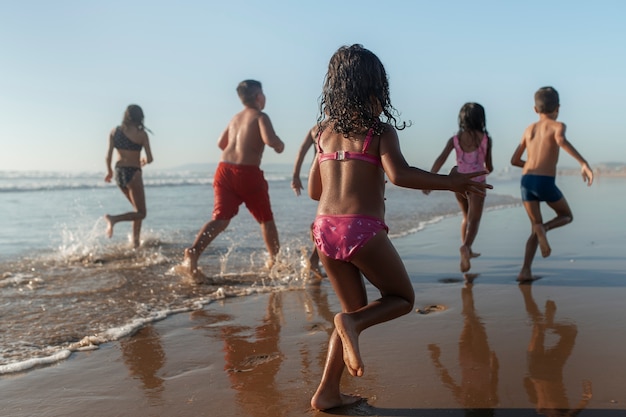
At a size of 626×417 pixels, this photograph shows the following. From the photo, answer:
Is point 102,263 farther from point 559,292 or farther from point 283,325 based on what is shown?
point 559,292

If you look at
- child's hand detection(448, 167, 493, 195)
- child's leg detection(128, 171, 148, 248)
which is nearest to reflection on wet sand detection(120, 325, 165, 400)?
child's hand detection(448, 167, 493, 195)

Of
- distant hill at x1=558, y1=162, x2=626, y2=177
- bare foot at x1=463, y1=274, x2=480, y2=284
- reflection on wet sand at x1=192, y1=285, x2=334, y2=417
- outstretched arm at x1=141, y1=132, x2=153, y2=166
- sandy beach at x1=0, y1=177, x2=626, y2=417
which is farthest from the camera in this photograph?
distant hill at x1=558, y1=162, x2=626, y2=177

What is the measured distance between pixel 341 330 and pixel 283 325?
185 centimetres

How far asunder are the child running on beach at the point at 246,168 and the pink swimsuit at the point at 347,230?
11.2ft

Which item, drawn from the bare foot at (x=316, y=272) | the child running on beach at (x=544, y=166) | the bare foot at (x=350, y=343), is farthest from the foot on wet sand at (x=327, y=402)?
the child running on beach at (x=544, y=166)

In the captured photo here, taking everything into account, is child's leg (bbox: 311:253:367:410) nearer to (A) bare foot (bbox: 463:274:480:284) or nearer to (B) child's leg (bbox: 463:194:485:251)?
(A) bare foot (bbox: 463:274:480:284)

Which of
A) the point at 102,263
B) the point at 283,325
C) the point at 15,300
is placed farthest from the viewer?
the point at 102,263

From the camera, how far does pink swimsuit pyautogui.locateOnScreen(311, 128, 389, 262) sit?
109 inches

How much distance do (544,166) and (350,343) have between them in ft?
13.4

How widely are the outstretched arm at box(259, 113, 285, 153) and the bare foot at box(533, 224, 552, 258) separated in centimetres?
264

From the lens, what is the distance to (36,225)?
11.6 meters

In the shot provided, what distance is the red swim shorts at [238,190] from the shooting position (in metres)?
6.30

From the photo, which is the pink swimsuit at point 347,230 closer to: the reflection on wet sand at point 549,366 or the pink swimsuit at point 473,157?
the reflection on wet sand at point 549,366

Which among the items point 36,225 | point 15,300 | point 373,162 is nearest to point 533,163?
point 373,162
